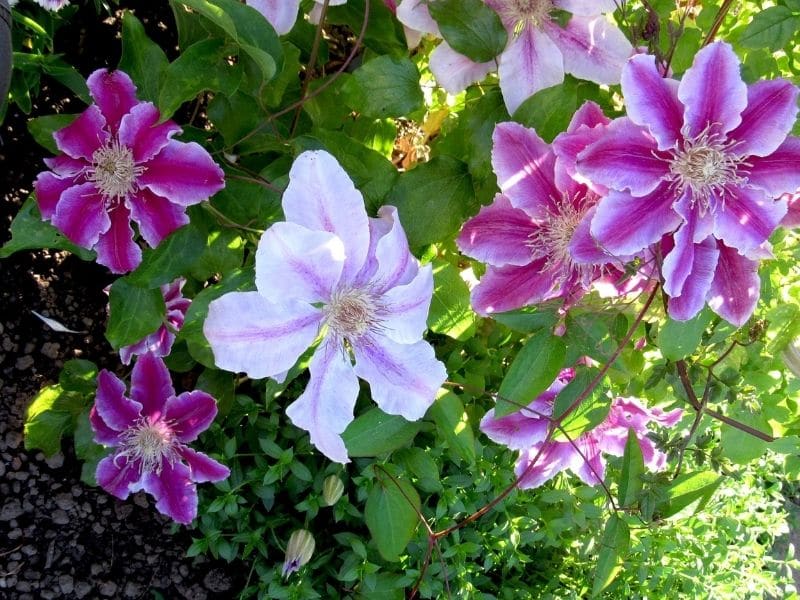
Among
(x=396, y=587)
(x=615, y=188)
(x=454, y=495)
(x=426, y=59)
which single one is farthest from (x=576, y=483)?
(x=615, y=188)

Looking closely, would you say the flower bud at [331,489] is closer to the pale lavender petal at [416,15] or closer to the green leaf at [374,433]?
the green leaf at [374,433]

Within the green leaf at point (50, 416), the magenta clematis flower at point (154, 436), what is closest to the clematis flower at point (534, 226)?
the magenta clematis flower at point (154, 436)

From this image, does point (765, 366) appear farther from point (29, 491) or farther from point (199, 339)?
point (29, 491)

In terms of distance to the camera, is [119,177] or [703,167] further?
[119,177]

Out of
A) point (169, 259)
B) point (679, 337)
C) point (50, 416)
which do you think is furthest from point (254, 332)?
point (50, 416)

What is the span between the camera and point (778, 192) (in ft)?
2.47

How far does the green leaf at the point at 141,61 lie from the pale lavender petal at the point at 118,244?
0.14 meters

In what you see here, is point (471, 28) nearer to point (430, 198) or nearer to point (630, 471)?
point (430, 198)

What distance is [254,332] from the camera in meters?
0.73

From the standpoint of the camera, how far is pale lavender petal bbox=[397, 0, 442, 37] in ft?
2.71

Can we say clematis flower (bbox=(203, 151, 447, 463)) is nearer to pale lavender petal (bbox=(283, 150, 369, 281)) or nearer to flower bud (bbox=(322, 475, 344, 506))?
pale lavender petal (bbox=(283, 150, 369, 281))

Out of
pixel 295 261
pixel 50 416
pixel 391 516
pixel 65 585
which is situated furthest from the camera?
pixel 65 585

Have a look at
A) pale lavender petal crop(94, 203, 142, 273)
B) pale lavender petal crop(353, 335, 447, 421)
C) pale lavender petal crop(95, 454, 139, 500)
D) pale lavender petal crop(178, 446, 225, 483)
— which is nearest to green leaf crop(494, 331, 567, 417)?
pale lavender petal crop(353, 335, 447, 421)

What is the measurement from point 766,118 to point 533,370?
347 millimetres
